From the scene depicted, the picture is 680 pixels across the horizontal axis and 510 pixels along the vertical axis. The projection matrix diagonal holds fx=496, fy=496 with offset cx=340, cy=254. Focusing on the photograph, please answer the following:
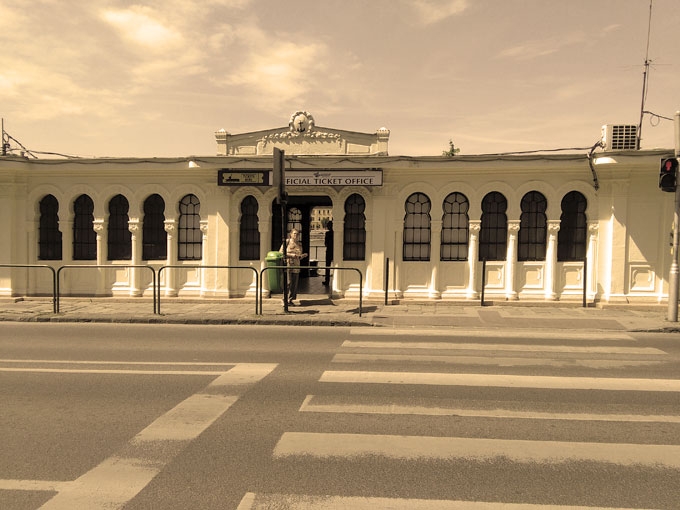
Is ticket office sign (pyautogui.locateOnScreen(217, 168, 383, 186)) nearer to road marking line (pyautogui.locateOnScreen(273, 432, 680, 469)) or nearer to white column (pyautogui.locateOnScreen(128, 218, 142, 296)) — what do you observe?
white column (pyautogui.locateOnScreen(128, 218, 142, 296))

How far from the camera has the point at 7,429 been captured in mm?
4746

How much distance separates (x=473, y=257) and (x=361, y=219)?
3.28m

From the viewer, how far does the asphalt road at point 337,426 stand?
3607 millimetres

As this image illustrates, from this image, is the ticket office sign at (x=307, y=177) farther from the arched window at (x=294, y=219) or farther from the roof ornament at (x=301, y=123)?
the arched window at (x=294, y=219)

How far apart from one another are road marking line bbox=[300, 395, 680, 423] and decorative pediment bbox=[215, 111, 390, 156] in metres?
9.22

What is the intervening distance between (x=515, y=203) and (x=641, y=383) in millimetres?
7886

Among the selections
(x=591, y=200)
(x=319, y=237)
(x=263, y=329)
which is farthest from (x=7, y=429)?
(x=319, y=237)

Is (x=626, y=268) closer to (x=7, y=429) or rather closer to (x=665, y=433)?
(x=665, y=433)

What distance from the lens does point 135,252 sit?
1436 centimetres

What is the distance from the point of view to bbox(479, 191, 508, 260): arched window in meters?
13.8

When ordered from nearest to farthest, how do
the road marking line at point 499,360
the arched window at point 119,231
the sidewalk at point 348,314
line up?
the road marking line at point 499,360 → the sidewalk at point 348,314 → the arched window at point 119,231

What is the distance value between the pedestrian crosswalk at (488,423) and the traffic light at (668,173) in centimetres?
481

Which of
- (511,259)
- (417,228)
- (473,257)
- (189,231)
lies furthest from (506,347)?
(189,231)

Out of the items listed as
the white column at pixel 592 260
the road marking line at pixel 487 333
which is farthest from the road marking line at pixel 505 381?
the white column at pixel 592 260
